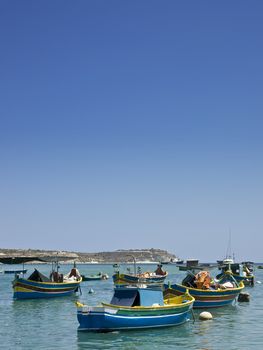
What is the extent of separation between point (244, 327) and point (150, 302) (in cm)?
673

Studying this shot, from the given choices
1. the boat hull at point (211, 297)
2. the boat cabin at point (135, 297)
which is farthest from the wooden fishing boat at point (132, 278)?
the boat cabin at point (135, 297)

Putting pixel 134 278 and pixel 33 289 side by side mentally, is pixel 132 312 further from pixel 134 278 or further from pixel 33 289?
pixel 134 278

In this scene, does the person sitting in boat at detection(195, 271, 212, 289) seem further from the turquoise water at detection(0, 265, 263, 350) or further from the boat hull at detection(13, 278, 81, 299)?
the boat hull at detection(13, 278, 81, 299)

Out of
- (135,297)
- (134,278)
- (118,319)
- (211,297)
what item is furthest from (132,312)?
(134,278)

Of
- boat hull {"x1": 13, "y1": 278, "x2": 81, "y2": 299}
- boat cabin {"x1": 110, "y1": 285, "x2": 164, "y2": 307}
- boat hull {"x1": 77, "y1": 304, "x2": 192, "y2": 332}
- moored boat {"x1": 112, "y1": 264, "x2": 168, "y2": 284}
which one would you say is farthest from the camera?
moored boat {"x1": 112, "y1": 264, "x2": 168, "y2": 284}

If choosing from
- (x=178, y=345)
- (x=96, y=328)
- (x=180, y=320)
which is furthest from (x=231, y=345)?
(x=96, y=328)

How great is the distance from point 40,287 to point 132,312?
21.9 metres

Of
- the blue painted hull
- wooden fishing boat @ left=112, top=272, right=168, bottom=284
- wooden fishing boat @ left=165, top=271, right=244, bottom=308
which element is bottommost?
the blue painted hull

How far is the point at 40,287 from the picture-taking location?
46.8m

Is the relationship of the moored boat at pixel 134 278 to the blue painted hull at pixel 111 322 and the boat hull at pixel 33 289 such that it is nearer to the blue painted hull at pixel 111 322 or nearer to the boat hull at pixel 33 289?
the boat hull at pixel 33 289

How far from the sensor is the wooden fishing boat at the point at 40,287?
46438 mm

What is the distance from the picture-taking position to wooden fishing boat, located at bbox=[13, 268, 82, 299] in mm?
46438

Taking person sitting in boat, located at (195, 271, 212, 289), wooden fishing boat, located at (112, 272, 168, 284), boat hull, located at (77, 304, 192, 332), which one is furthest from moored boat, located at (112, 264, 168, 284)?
boat hull, located at (77, 304, 192, 332)

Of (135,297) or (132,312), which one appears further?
(135,297)
